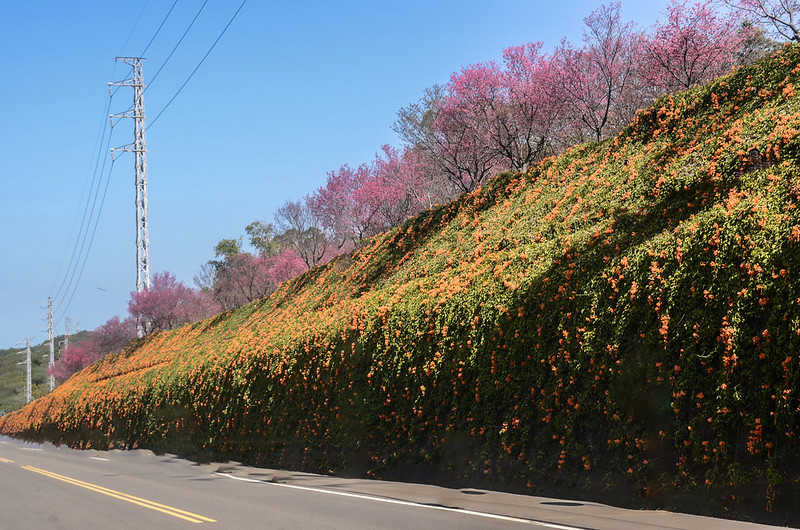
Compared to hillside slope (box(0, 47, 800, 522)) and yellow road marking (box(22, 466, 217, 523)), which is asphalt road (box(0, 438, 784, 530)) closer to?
yellow road marking (box(22, 466, 217, 523))

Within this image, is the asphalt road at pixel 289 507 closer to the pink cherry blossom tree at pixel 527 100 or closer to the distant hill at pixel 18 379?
the pink cherry blossom tree at pixel 527 100

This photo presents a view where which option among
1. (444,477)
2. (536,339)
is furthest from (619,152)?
(444,477)

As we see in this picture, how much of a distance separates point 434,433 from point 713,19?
1941 centimetres

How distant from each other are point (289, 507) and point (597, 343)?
459 centimetres

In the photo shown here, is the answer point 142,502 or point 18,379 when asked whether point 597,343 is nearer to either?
point 142,502

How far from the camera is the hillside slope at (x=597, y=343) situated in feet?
21.9

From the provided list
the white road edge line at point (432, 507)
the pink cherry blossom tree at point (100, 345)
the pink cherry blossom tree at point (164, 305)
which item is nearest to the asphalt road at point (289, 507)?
the white road edge line at point (432, 507)

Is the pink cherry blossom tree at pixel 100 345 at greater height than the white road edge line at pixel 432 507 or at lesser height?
greater

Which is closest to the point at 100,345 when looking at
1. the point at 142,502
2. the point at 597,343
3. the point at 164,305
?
the point at 164,305

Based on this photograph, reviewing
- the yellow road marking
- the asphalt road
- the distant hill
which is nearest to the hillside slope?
the asphalt road

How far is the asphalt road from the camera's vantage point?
7031mm

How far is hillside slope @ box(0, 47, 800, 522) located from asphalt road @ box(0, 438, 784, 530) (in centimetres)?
57

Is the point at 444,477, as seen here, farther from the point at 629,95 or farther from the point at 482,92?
the point at 629,95

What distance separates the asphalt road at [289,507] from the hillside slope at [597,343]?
1.86 ft
